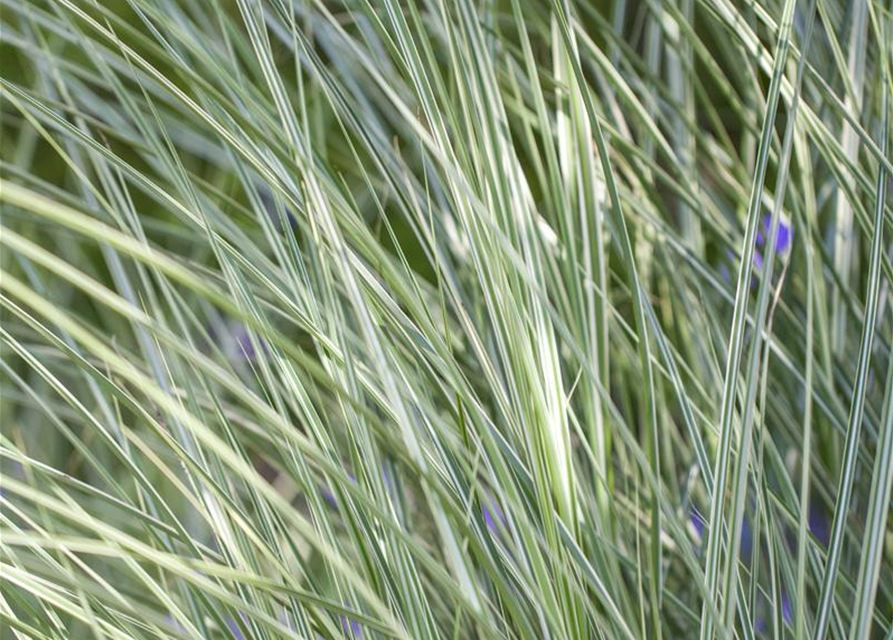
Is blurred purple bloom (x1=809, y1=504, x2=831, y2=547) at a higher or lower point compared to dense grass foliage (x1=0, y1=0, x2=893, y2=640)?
lower

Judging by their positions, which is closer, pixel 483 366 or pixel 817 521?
pixel 483 366

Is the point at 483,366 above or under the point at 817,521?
above

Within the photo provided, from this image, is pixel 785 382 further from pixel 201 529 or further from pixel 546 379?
pixel 201 529

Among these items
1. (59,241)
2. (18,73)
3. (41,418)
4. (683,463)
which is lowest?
(683,463)

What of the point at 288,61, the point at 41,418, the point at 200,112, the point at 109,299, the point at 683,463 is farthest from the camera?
the point at 288,61

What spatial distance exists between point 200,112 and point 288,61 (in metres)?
0.64

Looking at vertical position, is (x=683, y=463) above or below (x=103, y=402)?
below

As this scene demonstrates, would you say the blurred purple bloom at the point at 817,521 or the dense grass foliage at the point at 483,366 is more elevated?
the dense grass foliage at the point at 483,366

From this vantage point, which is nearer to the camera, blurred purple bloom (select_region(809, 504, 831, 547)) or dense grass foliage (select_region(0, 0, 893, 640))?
dense grass foliage (select_region(0, 0, 893, 640))

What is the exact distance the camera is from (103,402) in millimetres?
467

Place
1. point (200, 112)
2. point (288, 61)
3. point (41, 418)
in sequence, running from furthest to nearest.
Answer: point (288, 61)
point (41, 418)
point (200, 112)

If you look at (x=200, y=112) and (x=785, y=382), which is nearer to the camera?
(x=200, y=112)

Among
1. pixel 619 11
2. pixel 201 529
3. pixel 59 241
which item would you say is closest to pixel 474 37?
pixel 619 11

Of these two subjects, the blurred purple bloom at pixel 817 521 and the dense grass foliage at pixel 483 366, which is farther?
the blurred purple bloom at pixel 817 521
